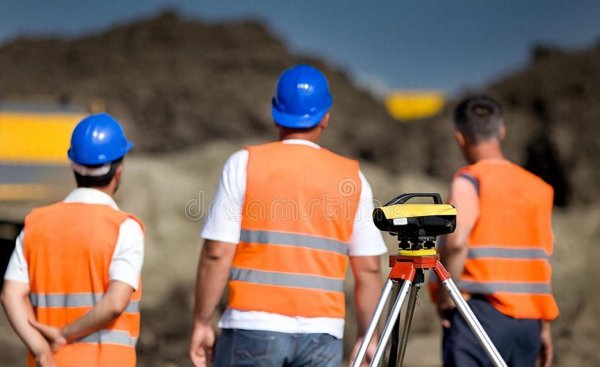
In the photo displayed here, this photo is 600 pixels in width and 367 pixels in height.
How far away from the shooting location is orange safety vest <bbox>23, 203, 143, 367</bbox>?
2.92 m

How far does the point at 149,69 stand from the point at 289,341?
24.6 metres

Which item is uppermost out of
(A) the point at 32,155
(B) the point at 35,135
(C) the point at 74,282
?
(B) the point at 35,135

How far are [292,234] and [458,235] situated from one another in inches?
31.5

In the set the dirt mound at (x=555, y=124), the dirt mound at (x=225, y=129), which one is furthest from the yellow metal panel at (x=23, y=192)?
the dirt mound at (x=555, y=124)

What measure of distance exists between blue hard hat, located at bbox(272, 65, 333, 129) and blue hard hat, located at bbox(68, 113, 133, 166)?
1.88 ft

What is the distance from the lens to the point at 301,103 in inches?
126

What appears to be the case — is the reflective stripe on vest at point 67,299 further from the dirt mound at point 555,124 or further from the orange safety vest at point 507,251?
the dirt mound at point 555,124

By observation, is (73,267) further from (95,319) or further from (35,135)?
(35,135)

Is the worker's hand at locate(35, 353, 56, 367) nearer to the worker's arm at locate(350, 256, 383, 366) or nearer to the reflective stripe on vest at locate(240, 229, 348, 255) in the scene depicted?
the reflective stripe on vest at locate(240, 229, 348, 255)

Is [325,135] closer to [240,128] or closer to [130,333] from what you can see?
[240,128]

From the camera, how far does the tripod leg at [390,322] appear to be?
2.51m

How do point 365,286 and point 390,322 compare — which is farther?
point 365,286

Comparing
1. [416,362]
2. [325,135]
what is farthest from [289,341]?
[325,135]

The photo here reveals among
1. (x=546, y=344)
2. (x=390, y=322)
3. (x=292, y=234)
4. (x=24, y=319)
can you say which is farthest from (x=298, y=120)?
(x=546, y=344)
